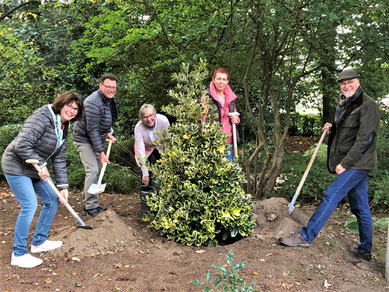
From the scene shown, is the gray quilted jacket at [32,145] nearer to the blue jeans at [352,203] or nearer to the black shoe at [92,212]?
the black shoe at [92,212]

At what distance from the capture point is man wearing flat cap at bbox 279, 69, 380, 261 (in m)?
3.88

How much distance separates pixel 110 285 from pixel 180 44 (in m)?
3.57

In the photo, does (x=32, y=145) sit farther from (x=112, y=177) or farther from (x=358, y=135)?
(x=112, y=177)

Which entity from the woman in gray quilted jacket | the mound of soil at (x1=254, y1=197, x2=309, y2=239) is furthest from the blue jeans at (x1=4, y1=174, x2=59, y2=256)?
the mound of soil at (x1=254, y1=197, x2=309, y2=239)

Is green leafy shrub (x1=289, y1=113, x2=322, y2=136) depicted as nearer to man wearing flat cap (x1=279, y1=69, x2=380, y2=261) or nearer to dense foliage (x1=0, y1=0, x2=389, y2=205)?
dense foliage (x1=0, y1=0, x2=389, y2=205)

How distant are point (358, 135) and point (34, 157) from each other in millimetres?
3105

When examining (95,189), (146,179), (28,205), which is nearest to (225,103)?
(146,179)

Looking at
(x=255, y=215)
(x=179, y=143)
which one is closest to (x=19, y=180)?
(x=179, y=143)

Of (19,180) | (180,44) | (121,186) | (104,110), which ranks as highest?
(180,44)

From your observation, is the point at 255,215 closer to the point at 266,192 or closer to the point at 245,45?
the point at 266,192

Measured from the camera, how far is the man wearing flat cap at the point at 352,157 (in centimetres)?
388

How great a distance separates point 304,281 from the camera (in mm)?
3559

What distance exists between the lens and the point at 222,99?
15.9ft

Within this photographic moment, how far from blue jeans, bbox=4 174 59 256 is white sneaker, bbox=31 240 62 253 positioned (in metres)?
0.04
